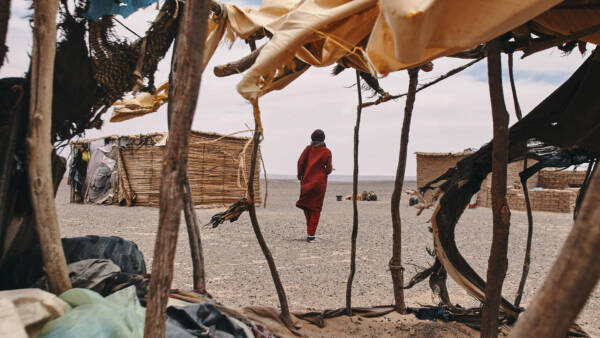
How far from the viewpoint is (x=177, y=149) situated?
1300 mm

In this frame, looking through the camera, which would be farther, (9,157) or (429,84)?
(429,84)

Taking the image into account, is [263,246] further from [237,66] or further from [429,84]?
[429,84]

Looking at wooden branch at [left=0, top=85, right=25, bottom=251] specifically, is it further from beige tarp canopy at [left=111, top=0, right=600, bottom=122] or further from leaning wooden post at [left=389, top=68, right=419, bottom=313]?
leaning wooden post at [left=389, top=68, right=419, bottom=313]

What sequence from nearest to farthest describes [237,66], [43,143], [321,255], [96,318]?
[96,318] < [43,143] < [237,66] < [321,255]

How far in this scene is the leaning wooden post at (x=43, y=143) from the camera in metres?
1.93

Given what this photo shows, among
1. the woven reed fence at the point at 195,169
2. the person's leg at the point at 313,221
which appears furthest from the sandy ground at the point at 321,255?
the woven reed fence at the point at 195,169

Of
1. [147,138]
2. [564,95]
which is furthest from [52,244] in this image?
[147,138]

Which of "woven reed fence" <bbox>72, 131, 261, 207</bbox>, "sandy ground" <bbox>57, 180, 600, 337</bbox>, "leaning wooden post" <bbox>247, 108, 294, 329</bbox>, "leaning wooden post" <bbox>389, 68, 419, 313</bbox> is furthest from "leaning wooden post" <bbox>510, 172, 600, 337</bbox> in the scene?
"woven reed fence" <bbox>72, 131, 261, 207</bbox>

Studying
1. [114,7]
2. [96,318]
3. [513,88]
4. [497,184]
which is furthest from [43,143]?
[513,88]

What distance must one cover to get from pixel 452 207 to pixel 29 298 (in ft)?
8.39

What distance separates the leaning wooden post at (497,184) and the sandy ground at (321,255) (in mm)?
1481

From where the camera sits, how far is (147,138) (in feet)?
37.3

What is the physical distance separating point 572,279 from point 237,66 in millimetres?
2282

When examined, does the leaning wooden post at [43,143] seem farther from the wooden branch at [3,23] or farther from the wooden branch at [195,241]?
the wooden branch at [195,241]
